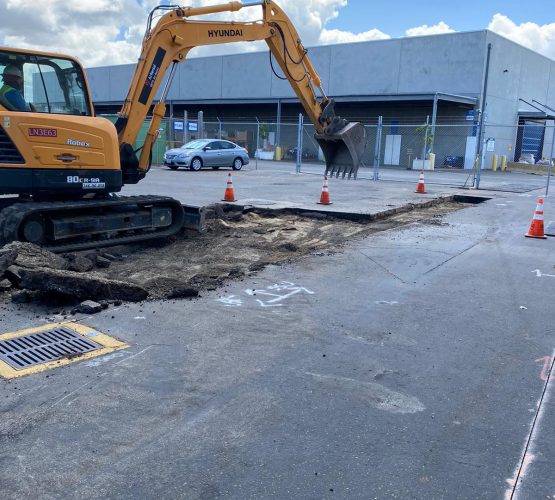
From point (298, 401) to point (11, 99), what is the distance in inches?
244

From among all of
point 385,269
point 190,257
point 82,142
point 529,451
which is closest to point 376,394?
point 529,451

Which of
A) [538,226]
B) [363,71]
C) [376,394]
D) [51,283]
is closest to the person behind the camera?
[376,394]

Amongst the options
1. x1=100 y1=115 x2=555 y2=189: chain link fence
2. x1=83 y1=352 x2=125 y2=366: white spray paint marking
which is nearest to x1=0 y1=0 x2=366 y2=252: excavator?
x1=83 y1=352 x2=125 y2=366: white spray paint marking

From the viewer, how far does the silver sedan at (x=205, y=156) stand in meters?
27.5

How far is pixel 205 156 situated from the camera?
2805cm

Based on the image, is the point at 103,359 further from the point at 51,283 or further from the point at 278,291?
the point at 278,291

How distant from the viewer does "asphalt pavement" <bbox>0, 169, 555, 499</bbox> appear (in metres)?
3.24

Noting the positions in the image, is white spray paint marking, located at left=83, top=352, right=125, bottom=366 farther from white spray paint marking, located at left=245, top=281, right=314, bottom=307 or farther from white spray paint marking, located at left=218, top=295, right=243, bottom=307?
white spray paint marking, located at left=245, top=281, right=314, bottom=307

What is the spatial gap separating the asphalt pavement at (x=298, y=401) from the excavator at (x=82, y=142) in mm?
2590

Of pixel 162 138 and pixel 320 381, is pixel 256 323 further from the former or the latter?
pixel 162 138

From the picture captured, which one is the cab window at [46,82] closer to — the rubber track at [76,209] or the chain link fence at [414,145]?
the rubber track at [76,209]

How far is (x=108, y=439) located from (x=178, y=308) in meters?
2.68

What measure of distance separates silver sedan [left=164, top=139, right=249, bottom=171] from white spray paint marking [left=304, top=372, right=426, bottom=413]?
78.5 feet

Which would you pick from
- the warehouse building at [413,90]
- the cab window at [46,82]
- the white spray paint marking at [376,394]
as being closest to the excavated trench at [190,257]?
the cab window at [46,82]
